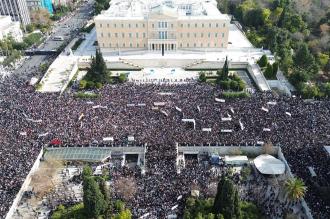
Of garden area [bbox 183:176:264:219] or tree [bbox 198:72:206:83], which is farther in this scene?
tree [bbox 198:72:206:83]

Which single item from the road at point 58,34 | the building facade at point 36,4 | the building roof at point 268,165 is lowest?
the road at point 58,34

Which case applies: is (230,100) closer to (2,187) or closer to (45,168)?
(45,168)

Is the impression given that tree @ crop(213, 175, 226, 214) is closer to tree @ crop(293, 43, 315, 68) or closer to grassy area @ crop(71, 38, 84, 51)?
tree @ crop(293, 43, 315, 68)

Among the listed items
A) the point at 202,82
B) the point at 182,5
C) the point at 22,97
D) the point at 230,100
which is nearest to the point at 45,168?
the point at 22,97

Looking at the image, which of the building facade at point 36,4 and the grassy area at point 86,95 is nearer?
the grassy area at point 86,95

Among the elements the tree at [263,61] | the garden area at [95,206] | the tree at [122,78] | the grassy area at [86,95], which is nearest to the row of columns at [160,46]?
the tree at [122,78]

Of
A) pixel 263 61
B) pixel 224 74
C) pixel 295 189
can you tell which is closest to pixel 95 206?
pixel 295 189

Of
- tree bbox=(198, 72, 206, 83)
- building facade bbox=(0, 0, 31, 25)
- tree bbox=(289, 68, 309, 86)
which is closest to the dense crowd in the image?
tree bbox=(198, 72, 206, 83)

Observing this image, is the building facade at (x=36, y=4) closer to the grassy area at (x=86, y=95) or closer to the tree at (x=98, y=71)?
the tree at (x=98, y=71)
